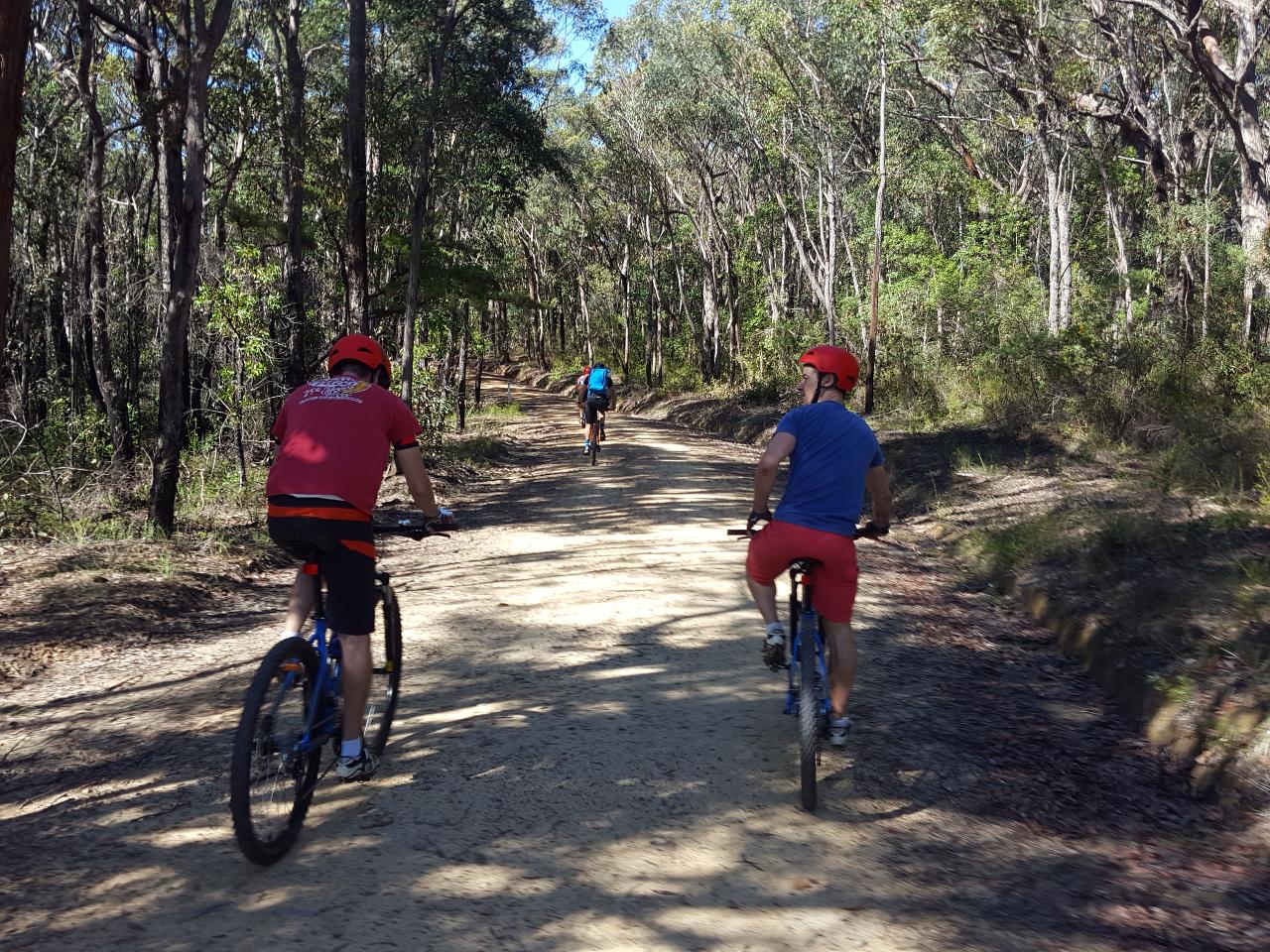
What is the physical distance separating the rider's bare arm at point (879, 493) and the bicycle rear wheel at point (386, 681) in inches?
94.2

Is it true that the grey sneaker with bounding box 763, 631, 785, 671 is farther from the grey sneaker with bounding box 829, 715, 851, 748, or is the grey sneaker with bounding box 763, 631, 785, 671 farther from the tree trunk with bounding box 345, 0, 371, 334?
the tree trunk with bounding box 345, 0, 371, 334

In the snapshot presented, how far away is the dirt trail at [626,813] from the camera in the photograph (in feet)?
12.5

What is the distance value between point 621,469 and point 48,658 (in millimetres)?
12967

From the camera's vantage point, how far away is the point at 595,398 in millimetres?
21125

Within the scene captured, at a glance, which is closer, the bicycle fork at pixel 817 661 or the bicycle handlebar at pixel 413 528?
the bicycle handlebar at pixel 413 528

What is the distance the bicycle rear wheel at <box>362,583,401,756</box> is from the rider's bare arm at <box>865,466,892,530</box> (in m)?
2.39

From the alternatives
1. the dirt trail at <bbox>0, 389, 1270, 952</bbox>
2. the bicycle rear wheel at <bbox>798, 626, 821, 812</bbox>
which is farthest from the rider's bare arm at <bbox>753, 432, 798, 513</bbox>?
the dirt trail at <bbox>0, 389, 1270, 952</bbox>

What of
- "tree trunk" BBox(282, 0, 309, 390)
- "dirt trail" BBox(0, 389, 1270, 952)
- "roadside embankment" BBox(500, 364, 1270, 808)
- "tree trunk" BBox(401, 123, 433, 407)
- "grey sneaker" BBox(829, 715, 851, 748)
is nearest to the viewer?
"dirt trail" BBox(0, 389, 1270, 952)

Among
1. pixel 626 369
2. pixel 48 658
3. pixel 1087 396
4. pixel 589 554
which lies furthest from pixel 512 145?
pixel 626 369

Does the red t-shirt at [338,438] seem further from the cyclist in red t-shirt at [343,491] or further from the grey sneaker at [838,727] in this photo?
the grey sneaker at [838,727]

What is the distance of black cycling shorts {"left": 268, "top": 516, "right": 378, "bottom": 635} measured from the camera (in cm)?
440

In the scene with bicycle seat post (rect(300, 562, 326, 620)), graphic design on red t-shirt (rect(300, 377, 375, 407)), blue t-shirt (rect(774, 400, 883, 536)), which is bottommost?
bicycle seat post (rect(300, 562, 326, 620))

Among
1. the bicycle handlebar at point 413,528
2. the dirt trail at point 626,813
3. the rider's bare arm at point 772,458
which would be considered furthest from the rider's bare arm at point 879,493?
the bicycle handlebar at point 413,528

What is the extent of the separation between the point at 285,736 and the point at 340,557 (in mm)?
735
